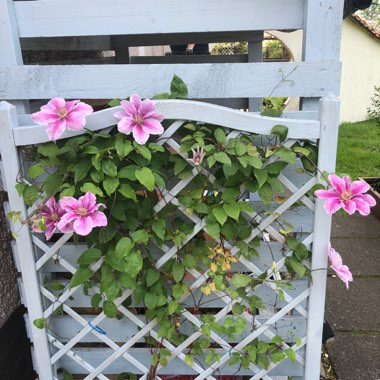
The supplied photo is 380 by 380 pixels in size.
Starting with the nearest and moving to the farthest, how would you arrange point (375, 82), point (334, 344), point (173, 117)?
point (173, 117) → point (334, 344) → point (375, 82)

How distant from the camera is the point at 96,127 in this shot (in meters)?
1.46

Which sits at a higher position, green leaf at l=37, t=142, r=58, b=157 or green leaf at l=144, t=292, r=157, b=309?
green leaf at l=37, t=142, r=58, b=157

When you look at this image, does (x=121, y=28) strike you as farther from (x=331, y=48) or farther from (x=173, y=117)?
Result: (x=331, y=48)

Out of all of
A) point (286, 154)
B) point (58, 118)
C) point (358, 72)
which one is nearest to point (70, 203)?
point (58, 118)

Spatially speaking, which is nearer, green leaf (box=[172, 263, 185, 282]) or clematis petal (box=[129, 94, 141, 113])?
clematis petal (box=[129, 94, 141, 113])

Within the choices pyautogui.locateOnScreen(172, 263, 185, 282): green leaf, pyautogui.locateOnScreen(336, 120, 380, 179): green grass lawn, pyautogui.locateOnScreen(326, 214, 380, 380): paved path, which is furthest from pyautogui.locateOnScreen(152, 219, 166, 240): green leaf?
pyautogui.locateOnScreen(336, 120, 380, 179): green grass lawn

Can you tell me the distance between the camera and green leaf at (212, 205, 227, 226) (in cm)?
142

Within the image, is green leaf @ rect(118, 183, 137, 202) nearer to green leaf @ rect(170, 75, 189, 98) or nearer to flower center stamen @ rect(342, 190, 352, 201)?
green leaf @ rect(170, 75, 189, 98)

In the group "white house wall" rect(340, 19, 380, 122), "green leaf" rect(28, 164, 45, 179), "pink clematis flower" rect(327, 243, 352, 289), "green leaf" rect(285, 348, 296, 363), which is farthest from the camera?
→ "white house wall" rect(340, 19, 380, 122)

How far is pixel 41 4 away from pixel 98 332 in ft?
4.10

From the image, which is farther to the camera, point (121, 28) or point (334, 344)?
point (334, 344)

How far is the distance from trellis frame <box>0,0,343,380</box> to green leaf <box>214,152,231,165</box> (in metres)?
0.15

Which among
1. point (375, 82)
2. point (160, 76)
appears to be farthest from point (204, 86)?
point (375, 82)

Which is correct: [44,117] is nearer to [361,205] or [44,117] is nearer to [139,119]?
[139,119]
